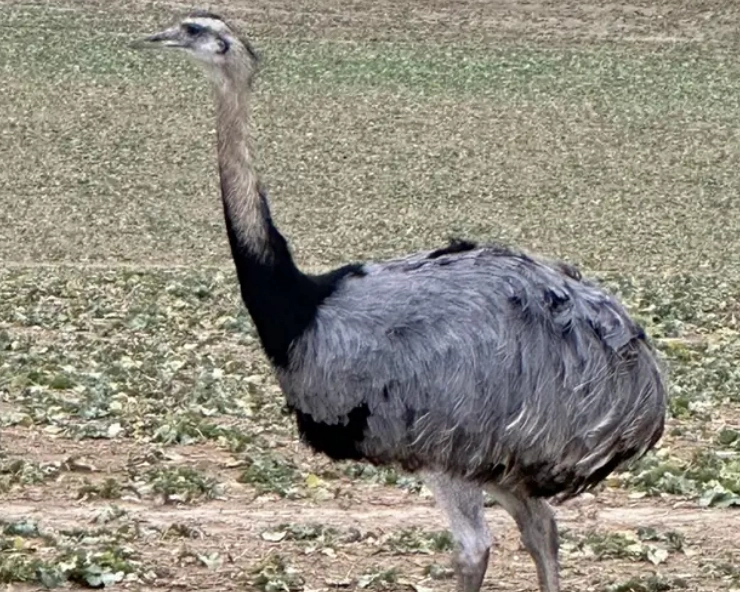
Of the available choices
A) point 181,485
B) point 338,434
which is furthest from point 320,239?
point 338,434

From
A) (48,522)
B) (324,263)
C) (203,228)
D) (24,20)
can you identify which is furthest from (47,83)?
(48,522)

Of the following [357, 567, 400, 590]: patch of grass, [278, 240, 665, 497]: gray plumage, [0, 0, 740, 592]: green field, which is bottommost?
[0, 0, 740, 592]: green field

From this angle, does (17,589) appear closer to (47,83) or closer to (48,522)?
(48,522)

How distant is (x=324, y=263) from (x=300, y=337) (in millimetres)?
12256

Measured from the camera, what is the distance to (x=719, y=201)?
23766 millimetres

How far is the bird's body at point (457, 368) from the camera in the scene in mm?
6184

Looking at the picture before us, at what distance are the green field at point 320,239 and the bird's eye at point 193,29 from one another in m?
1.93

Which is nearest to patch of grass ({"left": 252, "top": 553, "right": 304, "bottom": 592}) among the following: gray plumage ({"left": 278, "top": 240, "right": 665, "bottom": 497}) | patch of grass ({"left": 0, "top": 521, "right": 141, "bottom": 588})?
patch of grass ({"left": 0, "top": 521, "right": 141, "bottom": 588})

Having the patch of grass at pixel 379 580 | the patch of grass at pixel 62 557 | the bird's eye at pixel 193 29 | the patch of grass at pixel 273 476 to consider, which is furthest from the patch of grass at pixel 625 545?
the bird's eye at pixel 193 29

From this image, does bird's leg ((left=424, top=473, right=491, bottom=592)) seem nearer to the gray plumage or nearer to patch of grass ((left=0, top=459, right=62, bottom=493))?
the gray plumage

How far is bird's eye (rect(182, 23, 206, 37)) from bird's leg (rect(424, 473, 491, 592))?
1.70m

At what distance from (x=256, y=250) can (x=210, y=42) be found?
0.76 m

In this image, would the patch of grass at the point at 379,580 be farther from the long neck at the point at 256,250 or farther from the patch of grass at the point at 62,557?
the long neck at the point at 256,250

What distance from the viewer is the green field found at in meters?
7.48
